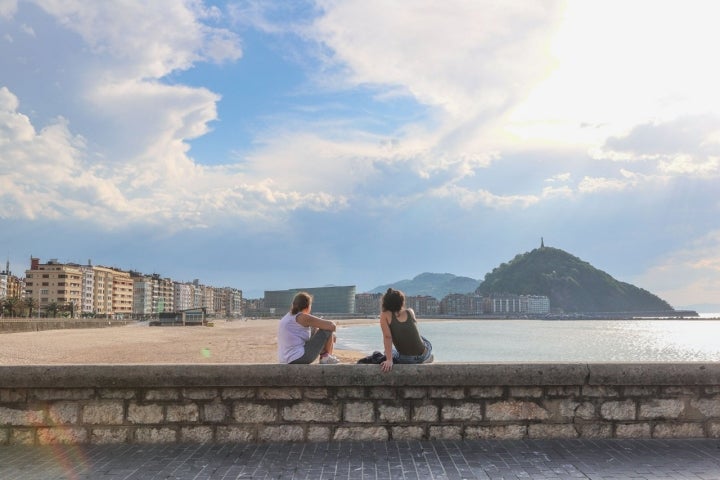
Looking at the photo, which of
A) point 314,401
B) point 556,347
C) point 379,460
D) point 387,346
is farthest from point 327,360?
point 556,347

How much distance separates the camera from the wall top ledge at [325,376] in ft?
20.9

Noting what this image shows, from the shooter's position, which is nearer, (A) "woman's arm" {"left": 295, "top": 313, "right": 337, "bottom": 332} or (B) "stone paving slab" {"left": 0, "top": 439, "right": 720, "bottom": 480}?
(B) "stone paving slab" {"left": 0, "top": 439, "right": 720, "bottom": 480}

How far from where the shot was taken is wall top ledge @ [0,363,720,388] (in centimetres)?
638

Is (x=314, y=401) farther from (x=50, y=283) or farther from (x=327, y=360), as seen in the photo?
(x=50, y=283)

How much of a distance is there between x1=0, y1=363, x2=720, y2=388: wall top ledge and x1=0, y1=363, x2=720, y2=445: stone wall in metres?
0.01

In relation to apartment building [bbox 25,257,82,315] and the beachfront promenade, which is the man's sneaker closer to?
the beachfront promenade

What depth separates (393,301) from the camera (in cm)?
693

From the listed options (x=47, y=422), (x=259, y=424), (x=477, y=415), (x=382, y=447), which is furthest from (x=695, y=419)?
(x=47, y=422)

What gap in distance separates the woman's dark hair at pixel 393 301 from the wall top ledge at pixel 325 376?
29.2 inches

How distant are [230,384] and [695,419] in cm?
521

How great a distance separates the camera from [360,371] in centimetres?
643

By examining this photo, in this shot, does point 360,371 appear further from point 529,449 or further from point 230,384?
point 529,449

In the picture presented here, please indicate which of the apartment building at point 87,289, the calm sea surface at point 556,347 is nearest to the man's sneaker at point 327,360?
the calm sea surface at point 556,347

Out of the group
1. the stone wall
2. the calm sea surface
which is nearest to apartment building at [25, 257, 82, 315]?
the calm sea surface
